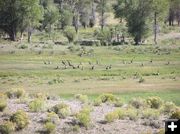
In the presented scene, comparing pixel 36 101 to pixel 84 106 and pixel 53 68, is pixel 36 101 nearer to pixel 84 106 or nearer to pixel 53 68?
pixel 84 106

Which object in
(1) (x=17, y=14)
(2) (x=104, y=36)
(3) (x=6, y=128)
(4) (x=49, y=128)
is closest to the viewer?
(3) (x=6, y=128)

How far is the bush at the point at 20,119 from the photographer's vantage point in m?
31.0

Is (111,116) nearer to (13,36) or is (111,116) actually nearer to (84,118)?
(84,118)

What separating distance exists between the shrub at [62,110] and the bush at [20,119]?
8.35ft

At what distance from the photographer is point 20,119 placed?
31172 millimetres

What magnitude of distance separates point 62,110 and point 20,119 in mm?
3502

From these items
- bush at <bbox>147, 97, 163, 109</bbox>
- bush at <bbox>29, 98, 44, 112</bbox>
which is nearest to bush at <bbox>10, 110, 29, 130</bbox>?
bush at <bbox>29, 98, 44, 112</bbox>

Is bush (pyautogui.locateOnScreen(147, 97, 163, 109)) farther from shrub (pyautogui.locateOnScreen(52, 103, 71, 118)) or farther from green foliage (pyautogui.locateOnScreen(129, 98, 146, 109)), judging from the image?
shrub (pyautogui.locateOnScreen(52, 103, 71, 118))

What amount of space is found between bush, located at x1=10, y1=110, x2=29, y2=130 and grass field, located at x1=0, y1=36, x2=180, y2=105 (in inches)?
623

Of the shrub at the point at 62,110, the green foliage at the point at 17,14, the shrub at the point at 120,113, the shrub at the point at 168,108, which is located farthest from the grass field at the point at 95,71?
the green foliage at the point at 17,14

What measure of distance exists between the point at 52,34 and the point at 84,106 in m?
80.5

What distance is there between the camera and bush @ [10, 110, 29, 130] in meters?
31.0

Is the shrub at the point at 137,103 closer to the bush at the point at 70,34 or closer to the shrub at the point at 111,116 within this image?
the shrub at the point at 111,116

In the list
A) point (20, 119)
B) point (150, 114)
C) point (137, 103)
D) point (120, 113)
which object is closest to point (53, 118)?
point (20, 119)
